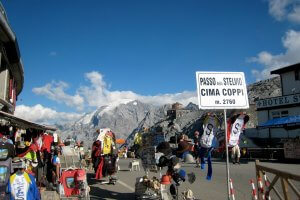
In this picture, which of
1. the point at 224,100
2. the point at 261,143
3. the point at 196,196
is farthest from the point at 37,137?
the point at 261,143

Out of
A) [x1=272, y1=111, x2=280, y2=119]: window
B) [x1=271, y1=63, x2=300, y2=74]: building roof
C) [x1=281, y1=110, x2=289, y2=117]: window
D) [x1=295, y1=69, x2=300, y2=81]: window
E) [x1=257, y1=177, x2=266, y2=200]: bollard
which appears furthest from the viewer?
[x1=295, y1=69, x2=300, y2=81]: window

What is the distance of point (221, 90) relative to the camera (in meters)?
8.66

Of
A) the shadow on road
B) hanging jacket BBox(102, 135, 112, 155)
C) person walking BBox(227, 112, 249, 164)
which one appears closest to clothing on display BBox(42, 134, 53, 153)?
hanging jacket BBox(102, 135, 112, 155)

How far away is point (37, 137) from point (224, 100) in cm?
832

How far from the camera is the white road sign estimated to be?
849cm

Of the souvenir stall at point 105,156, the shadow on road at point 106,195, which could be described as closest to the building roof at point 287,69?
the souvenir stall at point 105,156

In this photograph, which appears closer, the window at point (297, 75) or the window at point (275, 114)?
the window at point (275, 114)

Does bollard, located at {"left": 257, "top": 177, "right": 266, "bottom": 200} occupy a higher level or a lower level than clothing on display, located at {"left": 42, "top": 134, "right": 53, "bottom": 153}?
lower

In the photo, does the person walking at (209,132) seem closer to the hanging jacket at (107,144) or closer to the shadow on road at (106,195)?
the shadow on road at (106,195)

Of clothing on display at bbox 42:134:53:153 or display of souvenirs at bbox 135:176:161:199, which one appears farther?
clothing on display at bbox 42:134:53:153

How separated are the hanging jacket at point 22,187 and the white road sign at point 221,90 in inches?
157

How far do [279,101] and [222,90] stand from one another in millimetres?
30769

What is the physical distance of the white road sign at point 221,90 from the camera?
334 inches

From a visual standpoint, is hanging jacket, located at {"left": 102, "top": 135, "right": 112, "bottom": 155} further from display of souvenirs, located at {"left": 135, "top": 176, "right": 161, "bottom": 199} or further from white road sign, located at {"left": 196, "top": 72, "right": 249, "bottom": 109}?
white road sign, located at {"left": 196, "top": 72, "right": 249, "bottom": 109}
